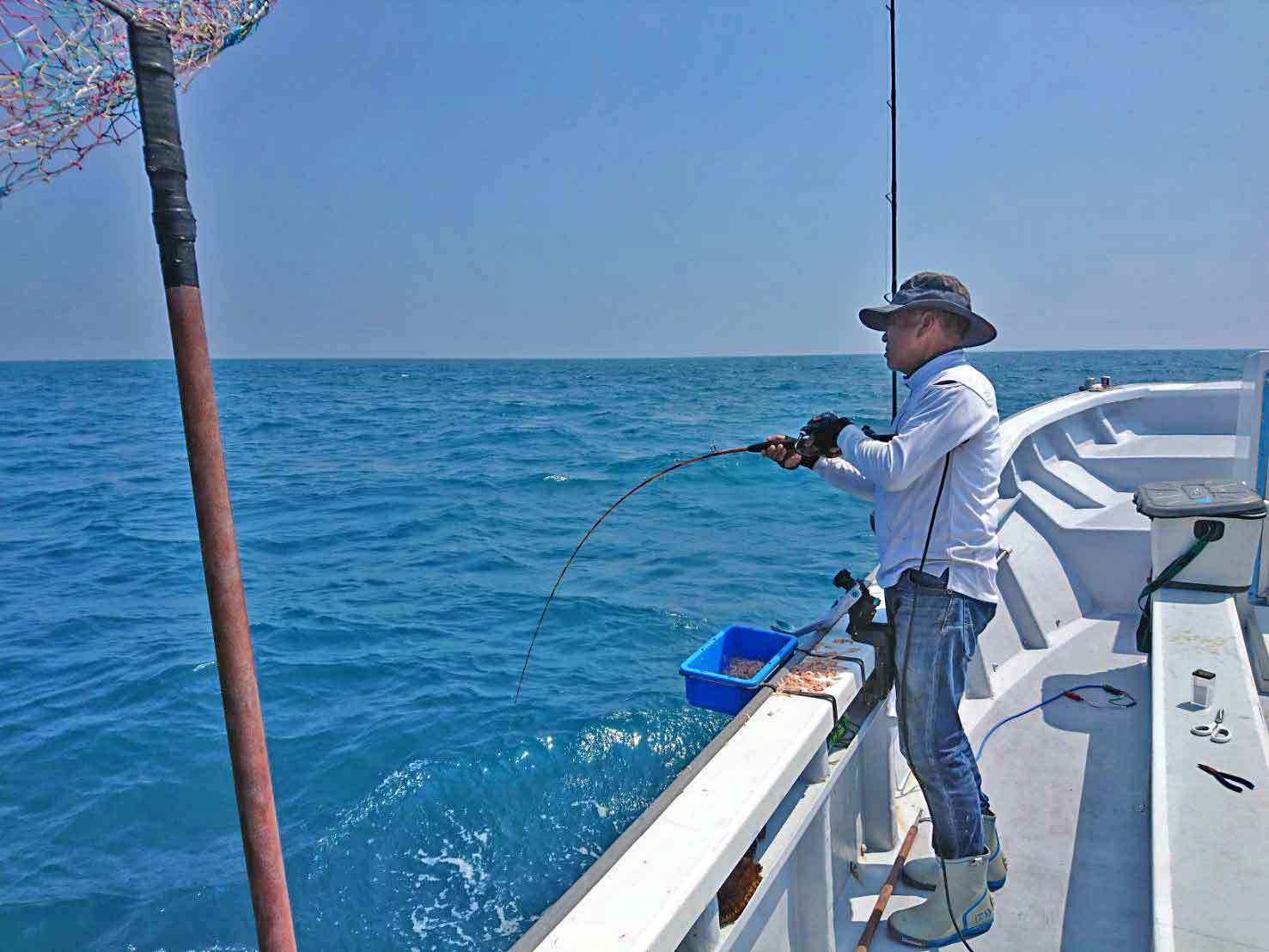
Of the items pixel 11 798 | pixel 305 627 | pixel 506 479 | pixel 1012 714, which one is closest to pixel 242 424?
pixel 506 479

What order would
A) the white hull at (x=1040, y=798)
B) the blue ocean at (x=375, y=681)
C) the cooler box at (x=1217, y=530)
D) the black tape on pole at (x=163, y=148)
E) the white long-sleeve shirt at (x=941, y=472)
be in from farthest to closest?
the blue ocean at (x=375, y=681), the cooler box at (x=1217, y=530), the white long-sleeve shirt at (x=941, y=472), the white hull at (x=1040, y=798), the black tape on pole at (x=163, y=148)

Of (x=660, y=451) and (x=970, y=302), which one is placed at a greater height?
(x=970, y=302)

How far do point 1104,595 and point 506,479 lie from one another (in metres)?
11.8

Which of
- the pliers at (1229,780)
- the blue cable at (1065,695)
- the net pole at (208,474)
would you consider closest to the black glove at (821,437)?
the pliers at (1229,780)

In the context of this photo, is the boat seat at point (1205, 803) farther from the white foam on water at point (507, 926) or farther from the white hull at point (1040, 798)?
the white foam on water at point (507, 926)

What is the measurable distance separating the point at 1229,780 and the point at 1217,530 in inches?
63.2

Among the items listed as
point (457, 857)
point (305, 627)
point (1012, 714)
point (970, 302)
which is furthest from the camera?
point (305, 627)

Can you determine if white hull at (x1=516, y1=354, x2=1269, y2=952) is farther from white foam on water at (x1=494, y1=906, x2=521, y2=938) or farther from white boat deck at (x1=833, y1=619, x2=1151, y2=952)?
white foam on water at (x1=494, y1=906, x2=521, y2=938)

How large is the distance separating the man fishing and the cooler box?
1840 millimetres

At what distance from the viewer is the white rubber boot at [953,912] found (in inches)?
88.9

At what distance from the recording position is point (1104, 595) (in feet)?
15.8

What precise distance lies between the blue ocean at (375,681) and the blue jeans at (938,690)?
1790 millimetres

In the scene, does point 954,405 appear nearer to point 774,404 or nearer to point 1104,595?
point 1104,595

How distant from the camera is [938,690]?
2131 millimetres
